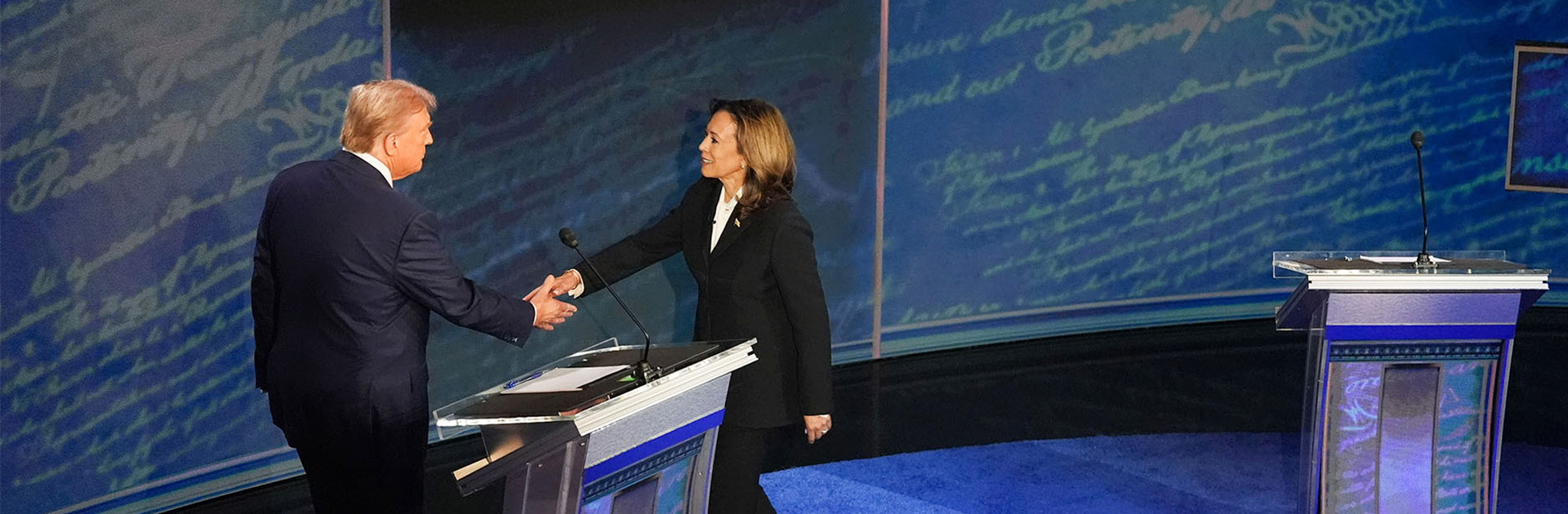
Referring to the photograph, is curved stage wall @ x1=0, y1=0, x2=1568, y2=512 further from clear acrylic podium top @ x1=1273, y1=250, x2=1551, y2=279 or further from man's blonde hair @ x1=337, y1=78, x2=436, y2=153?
clear acrylic podium top @ x1=1273, y1=250, x2=1551, y2=279

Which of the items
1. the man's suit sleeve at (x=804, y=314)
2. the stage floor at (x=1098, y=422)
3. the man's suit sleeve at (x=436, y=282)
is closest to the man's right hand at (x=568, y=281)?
the man's suit sleeve at (x=436, y=282)

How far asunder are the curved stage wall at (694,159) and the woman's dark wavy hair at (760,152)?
1588 millimetres

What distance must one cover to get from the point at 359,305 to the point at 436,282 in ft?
0.53

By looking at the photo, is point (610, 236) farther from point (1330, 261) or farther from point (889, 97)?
point (1330, 261)

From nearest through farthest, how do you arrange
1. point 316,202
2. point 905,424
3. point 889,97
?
point 316,202 < point 905,424 < point 889,97

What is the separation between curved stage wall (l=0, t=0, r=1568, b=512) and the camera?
3.88 m

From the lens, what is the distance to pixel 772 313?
10.9ft

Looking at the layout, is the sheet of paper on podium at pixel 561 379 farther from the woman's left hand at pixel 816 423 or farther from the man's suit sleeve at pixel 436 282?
the woman's left hand at pixel 816 423

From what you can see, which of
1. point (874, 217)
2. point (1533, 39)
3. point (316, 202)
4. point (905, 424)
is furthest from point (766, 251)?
point (1533, 39)

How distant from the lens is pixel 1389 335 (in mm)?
3541

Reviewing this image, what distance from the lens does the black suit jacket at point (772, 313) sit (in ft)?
10.6

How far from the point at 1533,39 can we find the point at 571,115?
16.1 ft

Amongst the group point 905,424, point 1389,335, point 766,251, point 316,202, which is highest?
point 316,202

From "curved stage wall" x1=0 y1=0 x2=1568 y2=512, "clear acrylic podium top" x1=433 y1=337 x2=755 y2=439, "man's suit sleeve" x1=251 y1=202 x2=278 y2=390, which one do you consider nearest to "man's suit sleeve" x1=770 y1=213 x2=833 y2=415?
"clear acrylic podium top" x1=433 y1=337 x2=755 y2=439
